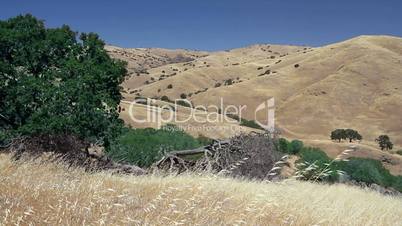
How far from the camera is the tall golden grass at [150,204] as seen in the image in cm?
450

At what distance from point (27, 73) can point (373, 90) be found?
64.1 m

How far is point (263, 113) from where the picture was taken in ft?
214

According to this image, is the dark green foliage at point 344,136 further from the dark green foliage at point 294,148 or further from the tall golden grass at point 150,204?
the tall golden grass at point 150,204

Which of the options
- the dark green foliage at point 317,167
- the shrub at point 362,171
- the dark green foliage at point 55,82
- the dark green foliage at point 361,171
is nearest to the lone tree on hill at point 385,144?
the dark green foliage at point 361,171

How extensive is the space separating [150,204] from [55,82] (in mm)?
9709

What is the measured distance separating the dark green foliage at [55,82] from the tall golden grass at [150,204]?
477 centimetres

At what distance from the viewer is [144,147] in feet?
57.7

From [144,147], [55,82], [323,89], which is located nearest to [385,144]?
[323,89]

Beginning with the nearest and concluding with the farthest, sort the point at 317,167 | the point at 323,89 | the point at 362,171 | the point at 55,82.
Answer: the point at 317,167 → the point at 55,82 → the point at 362,171 → the point at 323,89

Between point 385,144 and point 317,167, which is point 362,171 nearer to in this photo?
Result: point 317,167

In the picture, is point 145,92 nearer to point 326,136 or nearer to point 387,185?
point 326,136

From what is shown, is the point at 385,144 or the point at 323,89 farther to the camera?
the point at 323,89

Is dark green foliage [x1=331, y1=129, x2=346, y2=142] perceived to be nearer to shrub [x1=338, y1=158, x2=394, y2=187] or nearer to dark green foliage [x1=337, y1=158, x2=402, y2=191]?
dark green foliage [x1=337, y1=158, x2=402, y2=191]

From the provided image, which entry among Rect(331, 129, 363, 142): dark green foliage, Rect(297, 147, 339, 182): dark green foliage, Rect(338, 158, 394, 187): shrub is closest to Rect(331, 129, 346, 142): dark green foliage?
Rect(331, 129, 363, 142): dark green foliage
